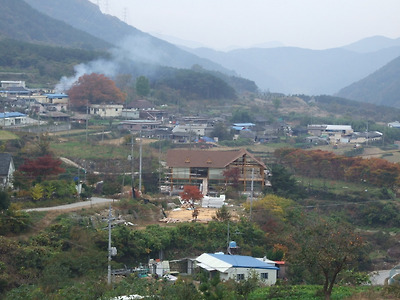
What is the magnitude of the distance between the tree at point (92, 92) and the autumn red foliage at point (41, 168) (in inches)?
478

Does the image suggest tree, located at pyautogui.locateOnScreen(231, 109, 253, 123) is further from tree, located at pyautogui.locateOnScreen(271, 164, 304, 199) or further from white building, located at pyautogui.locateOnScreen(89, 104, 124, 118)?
tree, located at pyautogui.locateOnScreen(271, 164, 304, 199)

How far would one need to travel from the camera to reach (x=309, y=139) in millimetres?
26344

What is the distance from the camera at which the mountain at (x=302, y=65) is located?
100012 millimetres

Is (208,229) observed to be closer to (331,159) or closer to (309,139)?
(331,159)

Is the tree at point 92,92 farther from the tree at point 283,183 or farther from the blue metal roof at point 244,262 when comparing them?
the blue metal roof at point 244,262

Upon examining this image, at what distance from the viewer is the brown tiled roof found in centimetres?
1697

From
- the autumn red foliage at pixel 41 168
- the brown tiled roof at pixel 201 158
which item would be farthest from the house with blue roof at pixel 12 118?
the autumn red foliage at pixel 41 168

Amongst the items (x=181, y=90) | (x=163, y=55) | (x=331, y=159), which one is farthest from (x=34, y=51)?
(x=163, y=55)

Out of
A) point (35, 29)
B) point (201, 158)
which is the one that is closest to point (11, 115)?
point (201, 158)

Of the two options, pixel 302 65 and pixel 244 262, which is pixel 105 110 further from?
pixel 302 65

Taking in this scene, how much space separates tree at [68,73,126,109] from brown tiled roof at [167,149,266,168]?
9835 mm

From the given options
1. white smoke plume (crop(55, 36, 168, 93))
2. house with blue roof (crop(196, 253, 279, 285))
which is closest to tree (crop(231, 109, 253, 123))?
white smoke plume (crop(55, 36, 168, 93))

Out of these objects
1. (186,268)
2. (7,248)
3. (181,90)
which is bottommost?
(186,268)

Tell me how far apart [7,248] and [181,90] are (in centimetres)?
2632
